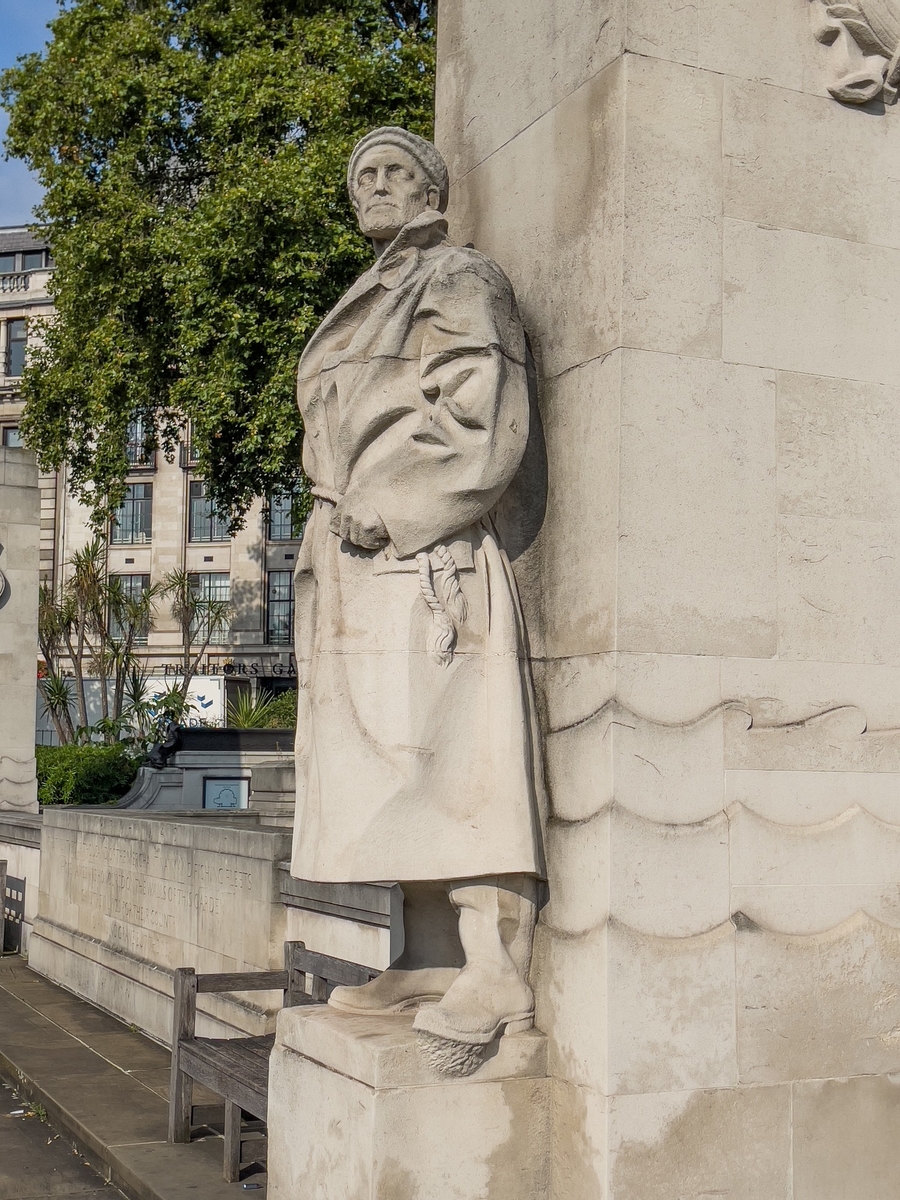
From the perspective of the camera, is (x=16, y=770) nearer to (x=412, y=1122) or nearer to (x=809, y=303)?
(x=412, y=1122)

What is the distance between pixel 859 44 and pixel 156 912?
732 centimetres

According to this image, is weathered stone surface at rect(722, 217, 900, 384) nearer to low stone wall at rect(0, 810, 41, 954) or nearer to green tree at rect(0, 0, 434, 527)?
low stone wall at rect(0, 810, 41, 954)

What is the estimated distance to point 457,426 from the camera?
14.1ft

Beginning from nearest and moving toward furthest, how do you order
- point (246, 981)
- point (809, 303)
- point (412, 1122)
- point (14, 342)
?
point (412, 1122) → point (809, 303) → point (246, 981) → point (14, 342)

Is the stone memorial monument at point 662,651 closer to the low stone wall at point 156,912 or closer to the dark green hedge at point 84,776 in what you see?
the low stone wall at point 156,912

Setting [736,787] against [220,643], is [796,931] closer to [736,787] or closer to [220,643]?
[736,787]

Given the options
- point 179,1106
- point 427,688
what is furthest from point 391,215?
point 179,1106

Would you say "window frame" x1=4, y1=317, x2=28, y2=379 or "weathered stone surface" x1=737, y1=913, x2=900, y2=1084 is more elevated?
"window frame" x1=4, y1=317, x2=28, y2=379

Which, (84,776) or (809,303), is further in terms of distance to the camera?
(84,776)

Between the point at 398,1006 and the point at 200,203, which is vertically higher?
the point at 200,203

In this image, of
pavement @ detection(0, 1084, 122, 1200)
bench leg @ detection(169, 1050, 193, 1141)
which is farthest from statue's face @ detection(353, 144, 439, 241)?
pavement @ detection(0, 1084, 122, 1200)

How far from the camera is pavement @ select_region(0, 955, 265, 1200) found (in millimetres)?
6062

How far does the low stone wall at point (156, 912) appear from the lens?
8219 mm

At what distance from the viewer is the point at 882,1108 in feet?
14.2
